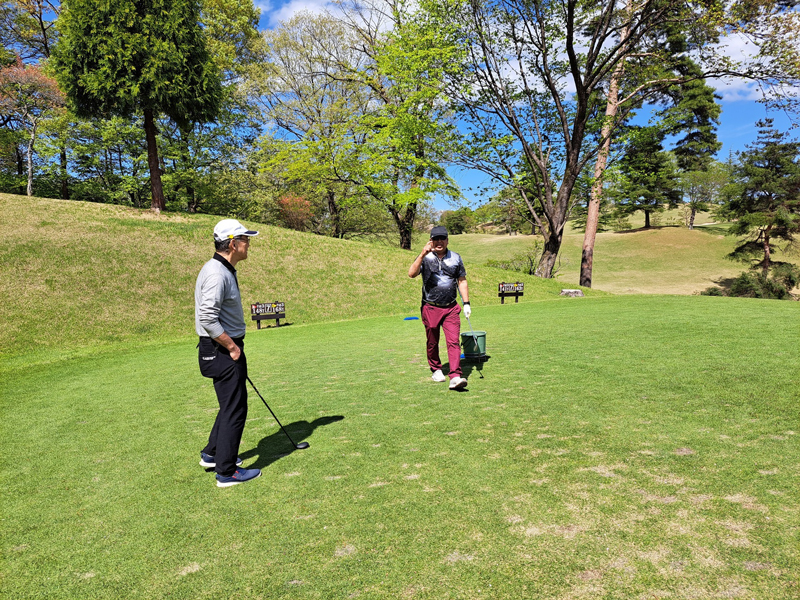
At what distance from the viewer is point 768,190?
35.7m

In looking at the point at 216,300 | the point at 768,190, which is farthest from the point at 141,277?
the point at 768,190

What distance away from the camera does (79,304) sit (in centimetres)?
1548

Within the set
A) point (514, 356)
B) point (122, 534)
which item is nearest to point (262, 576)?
point (122, 534)

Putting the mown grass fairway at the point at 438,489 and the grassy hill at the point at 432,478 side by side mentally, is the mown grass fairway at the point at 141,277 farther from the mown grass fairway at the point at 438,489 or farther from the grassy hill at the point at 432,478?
the mown grass fairway at the point at 438,489

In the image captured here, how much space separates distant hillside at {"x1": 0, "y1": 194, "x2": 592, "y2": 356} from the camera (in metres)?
14.9

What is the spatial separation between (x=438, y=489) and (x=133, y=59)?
86.5 feet

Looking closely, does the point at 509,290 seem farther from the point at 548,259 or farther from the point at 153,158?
the point at 153,158

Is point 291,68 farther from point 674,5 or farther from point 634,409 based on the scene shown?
point 634,409

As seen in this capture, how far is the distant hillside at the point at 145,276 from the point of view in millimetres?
14852

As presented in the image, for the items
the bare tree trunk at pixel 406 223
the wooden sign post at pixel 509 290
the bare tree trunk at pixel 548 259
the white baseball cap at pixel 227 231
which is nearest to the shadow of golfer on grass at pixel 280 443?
the white baseball cap at pixel 227 231

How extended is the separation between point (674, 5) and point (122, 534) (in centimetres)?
2345

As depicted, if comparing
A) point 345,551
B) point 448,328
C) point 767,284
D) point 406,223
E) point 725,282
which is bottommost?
point 725,282

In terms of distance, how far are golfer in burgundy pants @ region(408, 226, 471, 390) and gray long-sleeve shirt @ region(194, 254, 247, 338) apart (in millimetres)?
2821

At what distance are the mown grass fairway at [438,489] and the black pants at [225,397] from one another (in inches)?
11.7
